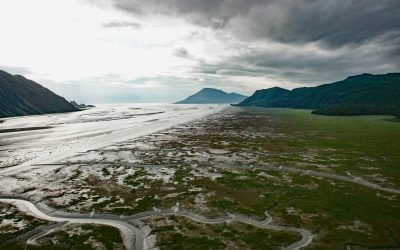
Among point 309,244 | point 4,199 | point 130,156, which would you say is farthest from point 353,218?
point 130,156

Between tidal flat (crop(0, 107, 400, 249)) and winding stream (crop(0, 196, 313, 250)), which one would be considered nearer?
winding stream (crop(0, 196, 313, 250))

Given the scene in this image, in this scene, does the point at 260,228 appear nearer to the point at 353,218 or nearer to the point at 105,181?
the point at 353,218

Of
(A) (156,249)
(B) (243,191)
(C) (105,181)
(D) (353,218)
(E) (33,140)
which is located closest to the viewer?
(A) (156,249)

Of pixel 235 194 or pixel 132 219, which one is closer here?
pixel 132 219

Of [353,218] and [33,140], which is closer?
[353,218]

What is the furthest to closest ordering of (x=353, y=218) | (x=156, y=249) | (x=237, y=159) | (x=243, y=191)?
1. (x=237, y=159)
2. (x=243, y=191)
3. (x=353, y=218)
4. (x=156, y=249)

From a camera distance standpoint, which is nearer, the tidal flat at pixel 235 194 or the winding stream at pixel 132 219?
the winding stream at pixel 132 219

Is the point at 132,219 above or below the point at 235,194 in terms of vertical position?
below
